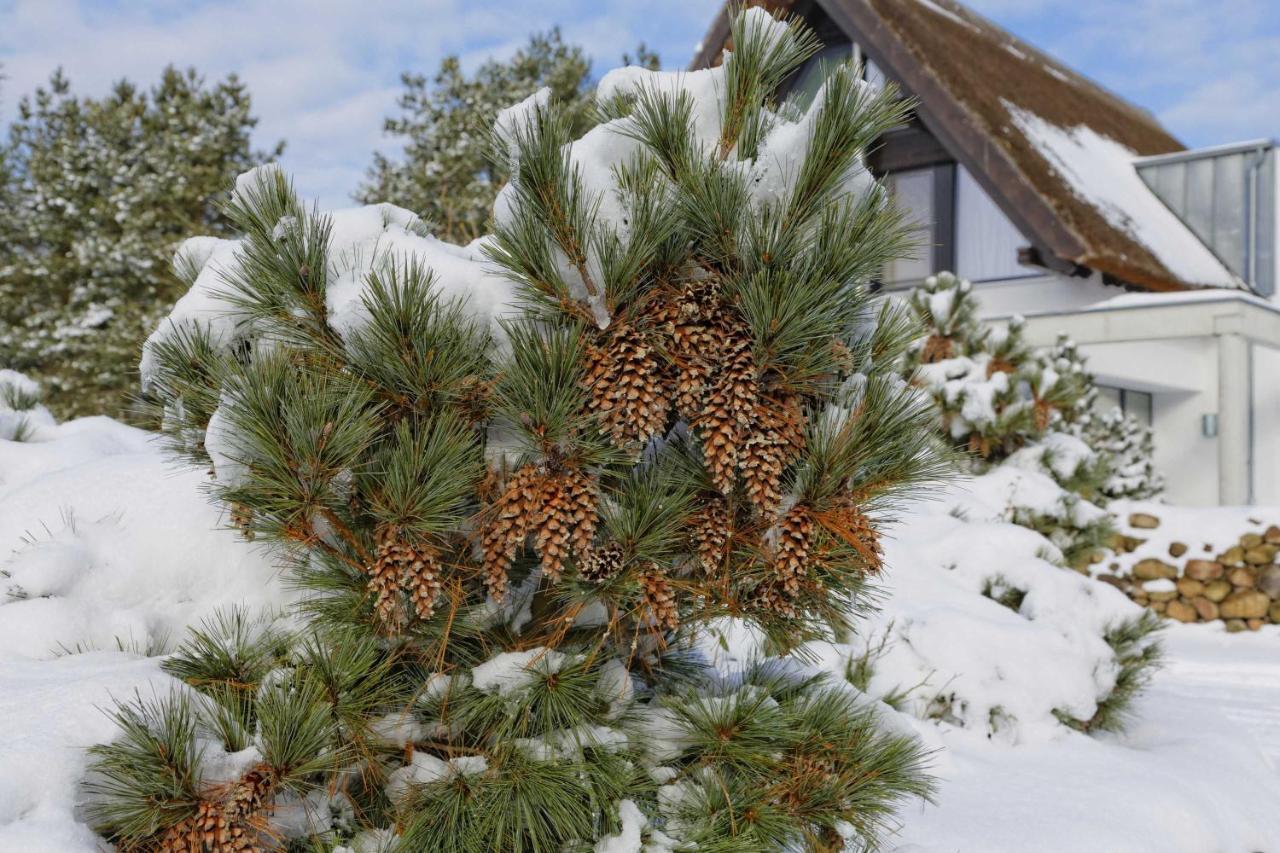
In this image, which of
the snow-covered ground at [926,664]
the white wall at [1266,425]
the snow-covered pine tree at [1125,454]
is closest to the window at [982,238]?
the snow-covered pine tree at [1125,454]

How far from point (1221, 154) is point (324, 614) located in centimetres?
1410

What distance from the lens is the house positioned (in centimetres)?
1129

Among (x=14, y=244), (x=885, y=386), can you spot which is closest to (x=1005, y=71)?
(x=885, y=386)

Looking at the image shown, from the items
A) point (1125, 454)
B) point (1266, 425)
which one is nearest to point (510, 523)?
point (1125, 454)

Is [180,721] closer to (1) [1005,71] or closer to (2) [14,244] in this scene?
(1) [1005,71]

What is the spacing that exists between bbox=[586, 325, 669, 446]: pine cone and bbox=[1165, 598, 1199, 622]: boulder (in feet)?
31.0

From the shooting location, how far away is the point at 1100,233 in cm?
1112

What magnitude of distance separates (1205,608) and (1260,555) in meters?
0.71

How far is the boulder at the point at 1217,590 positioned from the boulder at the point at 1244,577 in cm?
9

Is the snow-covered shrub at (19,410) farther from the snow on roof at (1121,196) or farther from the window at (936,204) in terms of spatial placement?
the snow on roof at (1121,196)

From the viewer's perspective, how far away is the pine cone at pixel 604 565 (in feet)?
8.55

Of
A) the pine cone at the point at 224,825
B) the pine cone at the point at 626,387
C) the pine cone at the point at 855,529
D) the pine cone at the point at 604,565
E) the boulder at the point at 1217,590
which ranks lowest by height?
the boulder at the point at 1217,590

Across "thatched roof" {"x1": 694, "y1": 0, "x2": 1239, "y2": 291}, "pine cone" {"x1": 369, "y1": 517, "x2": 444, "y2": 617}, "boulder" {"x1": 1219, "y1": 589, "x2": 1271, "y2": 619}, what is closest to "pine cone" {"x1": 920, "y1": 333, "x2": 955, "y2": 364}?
"thatched roof" {"x1": 694, "y1": 0, "x2": 1239, "y2": 291}

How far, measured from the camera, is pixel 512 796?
8.11ft
